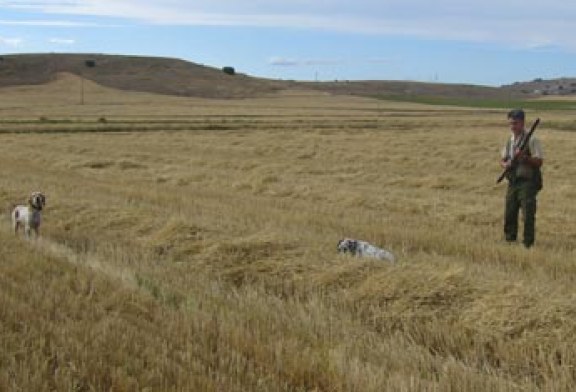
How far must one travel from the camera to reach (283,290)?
8492 mm

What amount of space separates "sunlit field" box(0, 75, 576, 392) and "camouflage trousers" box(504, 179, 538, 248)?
25 cm

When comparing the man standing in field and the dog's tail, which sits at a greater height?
the man standing in field

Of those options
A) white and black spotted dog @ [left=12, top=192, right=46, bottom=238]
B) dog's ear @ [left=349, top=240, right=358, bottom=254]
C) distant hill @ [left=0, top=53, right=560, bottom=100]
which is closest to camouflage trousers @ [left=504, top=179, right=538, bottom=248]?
→ dog's ear @ [left=349, top=240, right=358, bottom=254]

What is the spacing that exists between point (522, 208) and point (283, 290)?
458 cm

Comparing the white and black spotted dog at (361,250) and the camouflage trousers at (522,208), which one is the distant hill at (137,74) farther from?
the white and black spotted dog at (361,250)

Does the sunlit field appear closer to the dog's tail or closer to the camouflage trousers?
the camouflage trousers

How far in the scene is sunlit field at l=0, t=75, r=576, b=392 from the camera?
17.5 feet

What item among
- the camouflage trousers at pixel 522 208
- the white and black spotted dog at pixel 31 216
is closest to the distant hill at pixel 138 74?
the white and black spotted dog at pixel 31 216

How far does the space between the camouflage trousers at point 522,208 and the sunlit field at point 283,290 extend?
0.25 m

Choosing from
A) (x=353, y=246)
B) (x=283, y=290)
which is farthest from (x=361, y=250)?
(x=283, y=290)

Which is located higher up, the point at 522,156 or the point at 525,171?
the point at 522,156

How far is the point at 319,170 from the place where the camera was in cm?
2320

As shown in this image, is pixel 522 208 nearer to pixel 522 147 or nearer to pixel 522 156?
pixel 522 156

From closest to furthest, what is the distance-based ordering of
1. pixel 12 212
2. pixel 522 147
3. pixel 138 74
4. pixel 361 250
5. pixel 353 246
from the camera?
pixel 361 250 < pixel 353 246 < pixel 522 147 < pixel 12 212 < pixel 138 74
